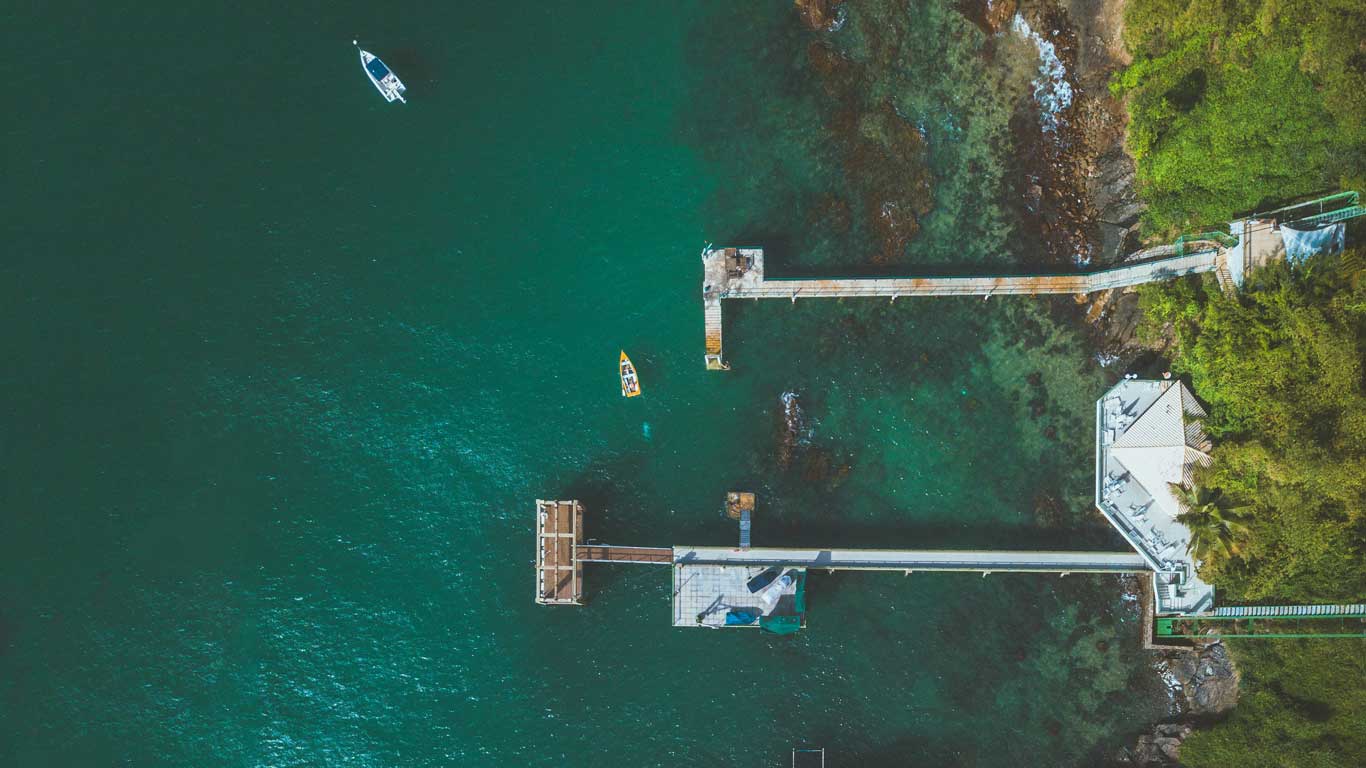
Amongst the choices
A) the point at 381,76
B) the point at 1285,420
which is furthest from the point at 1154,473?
the point at 381,76

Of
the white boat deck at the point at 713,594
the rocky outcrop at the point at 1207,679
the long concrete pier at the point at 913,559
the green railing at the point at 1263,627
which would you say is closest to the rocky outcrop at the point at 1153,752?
the rocky outcrop at the point at 1207,679

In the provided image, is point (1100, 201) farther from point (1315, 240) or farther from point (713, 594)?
point (713, 594)

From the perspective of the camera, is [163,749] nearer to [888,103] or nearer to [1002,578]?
[1002,578]

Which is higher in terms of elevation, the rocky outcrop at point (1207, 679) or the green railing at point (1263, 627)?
the green railing at point (1263, 627)

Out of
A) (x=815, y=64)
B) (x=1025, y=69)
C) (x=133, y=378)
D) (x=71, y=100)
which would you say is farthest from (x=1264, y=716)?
(x=71, y=100)

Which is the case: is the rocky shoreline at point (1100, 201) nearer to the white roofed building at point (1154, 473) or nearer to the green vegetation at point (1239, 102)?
the green vegetation at point (1239, 102)

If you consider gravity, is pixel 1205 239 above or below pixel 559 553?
above
